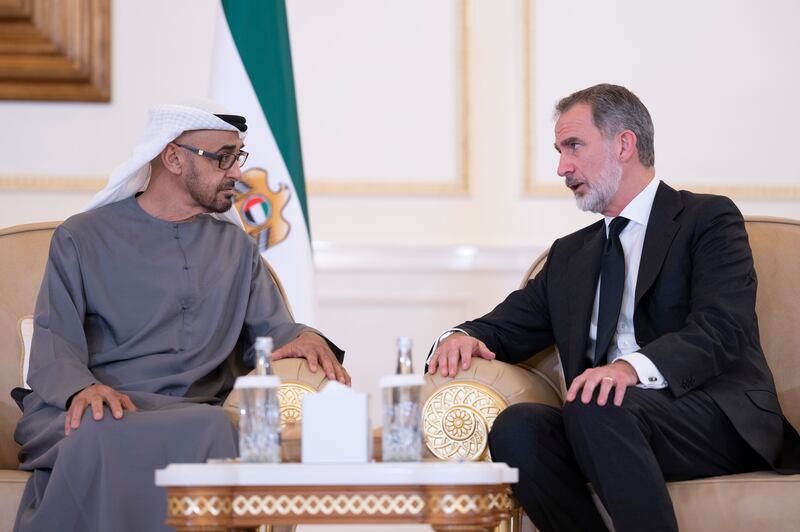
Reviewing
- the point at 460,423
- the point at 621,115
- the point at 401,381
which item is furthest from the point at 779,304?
the point at 401,381

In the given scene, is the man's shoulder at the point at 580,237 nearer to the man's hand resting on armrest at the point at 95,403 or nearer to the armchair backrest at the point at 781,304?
the armchair backrest at the point at 781,304

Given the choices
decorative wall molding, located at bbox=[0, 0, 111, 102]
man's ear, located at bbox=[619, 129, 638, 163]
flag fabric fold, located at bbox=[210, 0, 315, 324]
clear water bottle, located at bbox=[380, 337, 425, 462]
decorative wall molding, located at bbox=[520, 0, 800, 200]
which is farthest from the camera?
decorative wall molding, located at bbox=[520, 0, 800, 200]

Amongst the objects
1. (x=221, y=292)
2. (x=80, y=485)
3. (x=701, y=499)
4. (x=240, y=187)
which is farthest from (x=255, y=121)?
(x=701, y=499)

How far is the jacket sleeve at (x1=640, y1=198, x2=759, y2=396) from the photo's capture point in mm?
2914

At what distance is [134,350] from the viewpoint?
3285 millimetres

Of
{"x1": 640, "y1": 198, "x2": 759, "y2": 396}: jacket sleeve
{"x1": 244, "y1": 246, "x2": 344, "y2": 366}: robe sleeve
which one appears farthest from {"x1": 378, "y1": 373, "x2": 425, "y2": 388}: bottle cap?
{"x1": 244, "y1": 246, "x2": 344, "y2": 366}: robe sleeve

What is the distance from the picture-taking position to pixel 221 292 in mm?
3424

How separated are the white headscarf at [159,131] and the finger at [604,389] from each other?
146cm

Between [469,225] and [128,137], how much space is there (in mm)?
1620

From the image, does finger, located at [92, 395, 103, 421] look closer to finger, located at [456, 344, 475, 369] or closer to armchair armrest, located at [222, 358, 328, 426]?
armchair armrest, located at [222, 358, 328, 426]

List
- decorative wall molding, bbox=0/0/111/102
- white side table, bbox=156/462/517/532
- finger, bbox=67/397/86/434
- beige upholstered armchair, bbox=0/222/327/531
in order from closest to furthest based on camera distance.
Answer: white side table, bbox=156/462/517/532
finger, bbox=67/397/86/434
beige upholstered armchair, bbox=0/222/327/531
decorative wall molding, bbox=0/0/111/102

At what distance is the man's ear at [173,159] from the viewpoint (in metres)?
3.51

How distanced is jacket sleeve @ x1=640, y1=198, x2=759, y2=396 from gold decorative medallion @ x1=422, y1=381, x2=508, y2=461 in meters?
0.45

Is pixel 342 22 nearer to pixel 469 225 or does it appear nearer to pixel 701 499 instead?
pixel 469 225
